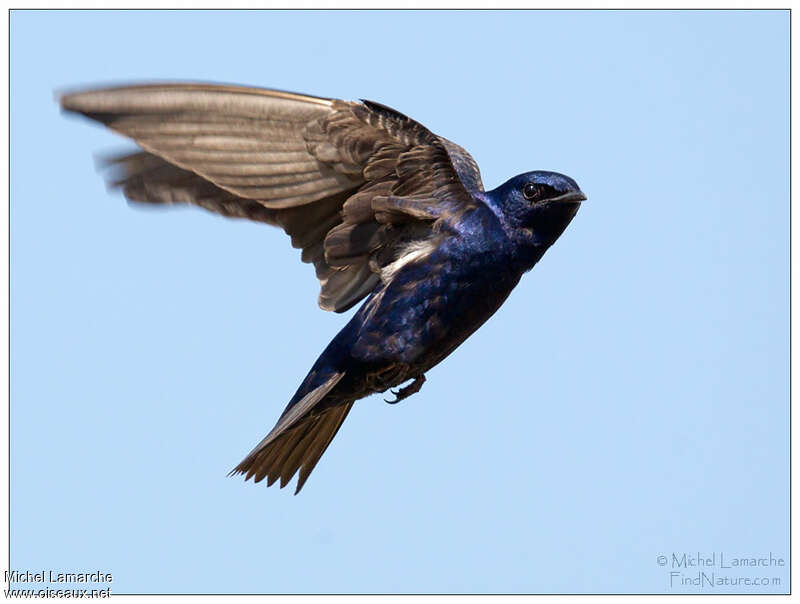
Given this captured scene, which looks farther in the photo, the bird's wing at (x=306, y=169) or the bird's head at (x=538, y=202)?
the bird's head at (x=538, y=202)

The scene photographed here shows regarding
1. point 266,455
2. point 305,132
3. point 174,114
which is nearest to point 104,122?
point 174,114

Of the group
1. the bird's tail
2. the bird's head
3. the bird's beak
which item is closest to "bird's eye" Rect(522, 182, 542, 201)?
the bird's head

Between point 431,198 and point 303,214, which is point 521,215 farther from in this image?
point 303,214

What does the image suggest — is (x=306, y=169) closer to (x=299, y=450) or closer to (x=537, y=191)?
(x=537, y=191)

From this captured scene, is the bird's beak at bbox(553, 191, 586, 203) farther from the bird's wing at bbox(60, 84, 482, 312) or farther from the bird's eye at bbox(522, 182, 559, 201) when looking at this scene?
the bird's wing at bbox(60, 84, 482, 312)

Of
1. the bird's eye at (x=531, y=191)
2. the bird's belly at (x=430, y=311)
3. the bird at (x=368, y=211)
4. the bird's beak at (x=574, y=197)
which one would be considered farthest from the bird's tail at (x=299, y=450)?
the bird's beak at (x=574, y=197)

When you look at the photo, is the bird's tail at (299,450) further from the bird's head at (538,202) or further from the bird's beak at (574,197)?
the bird's beak at (574,197)
